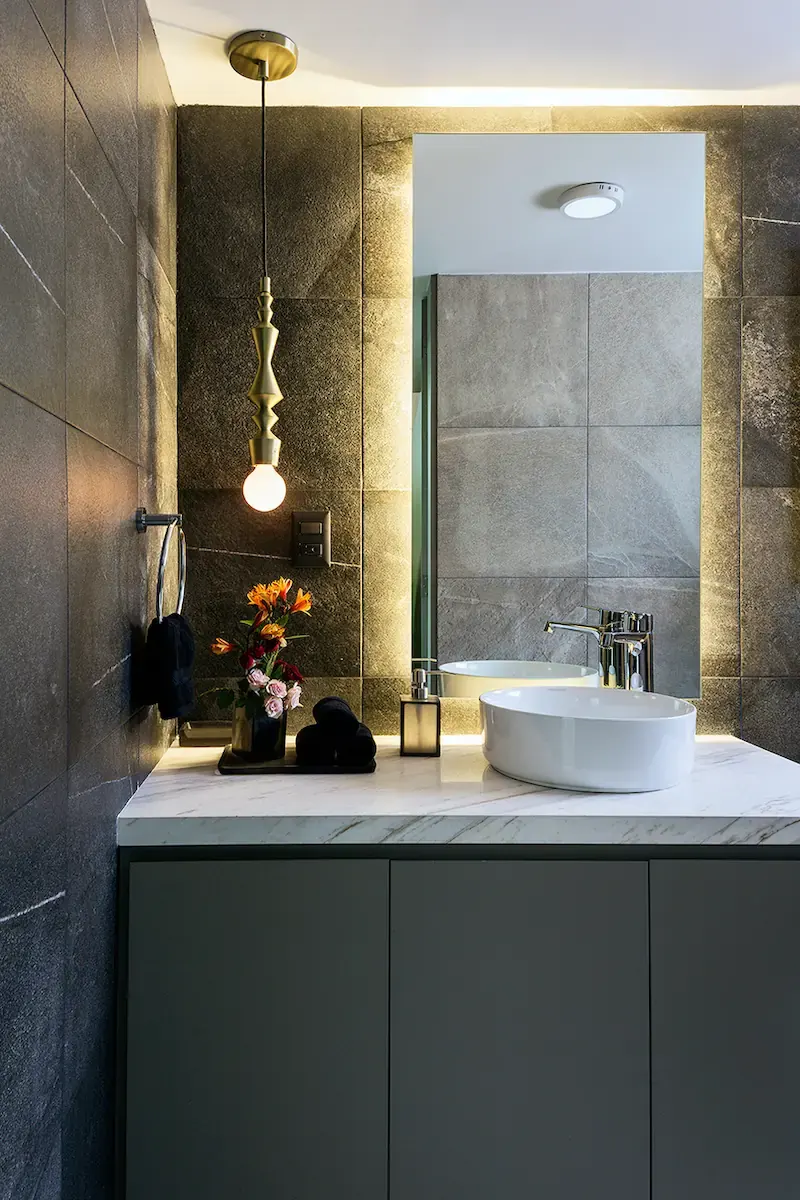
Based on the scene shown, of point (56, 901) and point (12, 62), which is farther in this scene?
point (56, 901)

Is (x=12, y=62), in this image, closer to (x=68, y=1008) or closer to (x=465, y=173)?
(x=68, y=1008)

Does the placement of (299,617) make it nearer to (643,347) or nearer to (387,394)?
(387,394)

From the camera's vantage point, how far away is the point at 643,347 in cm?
187

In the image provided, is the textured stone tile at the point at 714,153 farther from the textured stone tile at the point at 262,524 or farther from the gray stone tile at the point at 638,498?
the textured stone tile at the point at 262,524

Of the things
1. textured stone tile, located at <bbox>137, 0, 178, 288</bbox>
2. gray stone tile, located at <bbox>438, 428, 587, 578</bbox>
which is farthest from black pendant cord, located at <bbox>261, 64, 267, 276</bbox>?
gray stone tile, located at <bbox>438, 428, 587, 578</bbox>

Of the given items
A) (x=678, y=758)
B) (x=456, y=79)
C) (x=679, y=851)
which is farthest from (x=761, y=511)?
(x=456, y=79)

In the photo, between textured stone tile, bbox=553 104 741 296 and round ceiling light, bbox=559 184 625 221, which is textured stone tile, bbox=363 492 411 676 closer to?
round ceiling light, bbox=559 184 625 221

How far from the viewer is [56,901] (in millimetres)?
1006

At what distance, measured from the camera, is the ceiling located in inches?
61.6

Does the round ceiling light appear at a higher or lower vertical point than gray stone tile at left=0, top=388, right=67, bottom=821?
higher

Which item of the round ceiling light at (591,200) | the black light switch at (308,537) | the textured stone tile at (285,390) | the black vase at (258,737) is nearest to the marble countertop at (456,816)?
the black vase at (258,737)

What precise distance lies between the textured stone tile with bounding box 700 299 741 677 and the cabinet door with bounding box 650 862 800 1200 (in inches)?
27.6

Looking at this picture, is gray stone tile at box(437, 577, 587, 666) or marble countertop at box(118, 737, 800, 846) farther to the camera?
gray stone tile at box(437, 577, 587, 666)

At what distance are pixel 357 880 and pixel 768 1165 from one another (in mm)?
792
